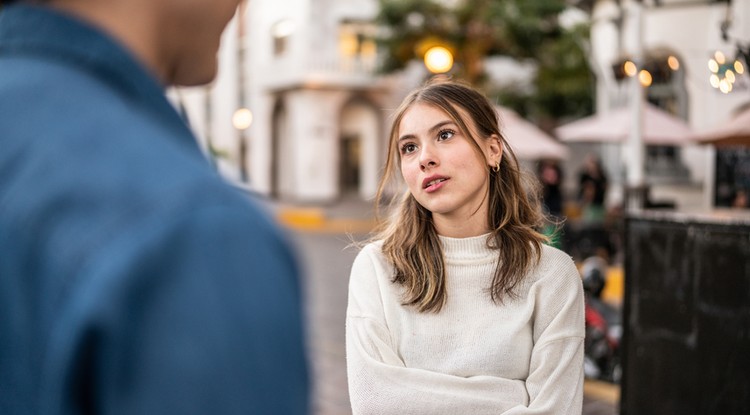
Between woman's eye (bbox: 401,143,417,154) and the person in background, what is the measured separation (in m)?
1.48

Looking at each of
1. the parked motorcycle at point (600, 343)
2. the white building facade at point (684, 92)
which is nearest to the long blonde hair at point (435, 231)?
the parked motorcycle at point (600, 343)

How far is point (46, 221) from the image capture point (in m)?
0.71

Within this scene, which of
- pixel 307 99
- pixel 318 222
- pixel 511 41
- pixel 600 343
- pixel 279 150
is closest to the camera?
pixel 600 343

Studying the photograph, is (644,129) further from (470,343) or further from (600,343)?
(470,343)

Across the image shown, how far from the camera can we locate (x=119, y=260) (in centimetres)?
66

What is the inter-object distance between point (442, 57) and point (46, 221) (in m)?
7.84

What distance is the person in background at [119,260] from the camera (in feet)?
2.21

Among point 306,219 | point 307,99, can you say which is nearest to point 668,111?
point 306,219

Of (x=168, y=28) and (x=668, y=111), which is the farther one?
(x=668, y=111)

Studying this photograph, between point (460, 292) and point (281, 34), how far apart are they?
34.3 m

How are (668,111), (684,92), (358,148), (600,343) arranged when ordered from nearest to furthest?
(600,343) < (684,92) < (668,111) < (358,148)

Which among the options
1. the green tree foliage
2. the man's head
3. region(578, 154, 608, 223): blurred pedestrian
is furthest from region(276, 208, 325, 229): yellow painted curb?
the man's head

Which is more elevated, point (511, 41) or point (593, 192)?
point (511, 41)

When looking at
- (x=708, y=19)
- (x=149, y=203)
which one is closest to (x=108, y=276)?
(x=149, y=203)
